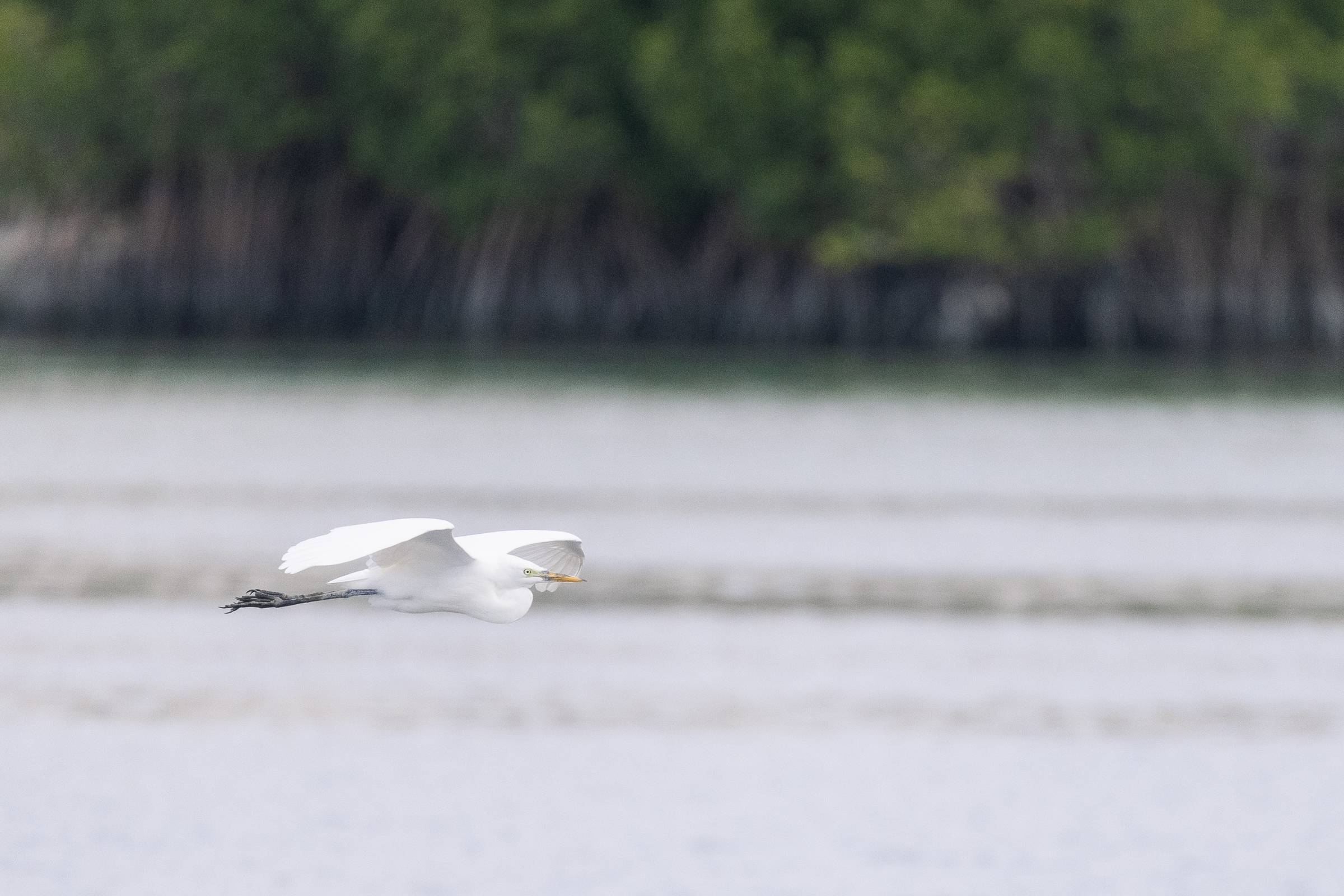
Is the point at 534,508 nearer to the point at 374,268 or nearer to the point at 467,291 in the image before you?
the point at 467,291

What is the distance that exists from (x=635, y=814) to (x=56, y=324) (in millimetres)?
60613

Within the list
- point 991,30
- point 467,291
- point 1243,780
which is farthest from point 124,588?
point 467,291

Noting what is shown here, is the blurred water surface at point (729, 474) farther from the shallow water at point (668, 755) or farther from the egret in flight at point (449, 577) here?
the egret in flight at point (449, 577)

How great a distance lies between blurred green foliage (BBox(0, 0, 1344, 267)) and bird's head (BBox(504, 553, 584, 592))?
47926 millimetres

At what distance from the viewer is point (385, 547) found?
9.73 m

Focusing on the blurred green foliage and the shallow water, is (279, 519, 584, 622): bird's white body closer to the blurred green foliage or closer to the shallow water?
the shallow water

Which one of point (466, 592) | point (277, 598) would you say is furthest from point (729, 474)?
point (277, 598)

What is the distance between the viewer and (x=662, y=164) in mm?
66375

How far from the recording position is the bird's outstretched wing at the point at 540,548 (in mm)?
10648

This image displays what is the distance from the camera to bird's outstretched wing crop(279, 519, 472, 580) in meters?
9.50

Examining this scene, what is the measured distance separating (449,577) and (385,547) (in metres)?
0.77

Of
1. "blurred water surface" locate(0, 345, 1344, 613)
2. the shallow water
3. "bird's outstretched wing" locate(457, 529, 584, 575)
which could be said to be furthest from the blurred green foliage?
"bird's outstretched wing" locate(457, 529, 584, 575)

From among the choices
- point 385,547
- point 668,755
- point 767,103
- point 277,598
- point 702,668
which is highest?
point 767,103

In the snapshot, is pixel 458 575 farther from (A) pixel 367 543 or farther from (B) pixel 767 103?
(B) pixel 767 103
